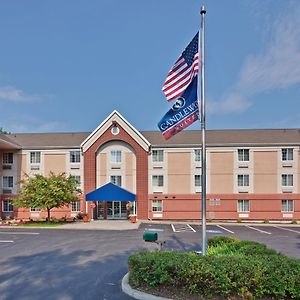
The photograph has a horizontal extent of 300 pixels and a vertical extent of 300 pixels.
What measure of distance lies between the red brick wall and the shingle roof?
1999mm

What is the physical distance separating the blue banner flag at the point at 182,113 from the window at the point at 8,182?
3014 cm

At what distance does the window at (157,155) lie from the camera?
31625mm

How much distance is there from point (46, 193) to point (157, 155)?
507 inches

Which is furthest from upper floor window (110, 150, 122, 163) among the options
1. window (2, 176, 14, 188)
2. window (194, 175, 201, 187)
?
window (2, 176, 14, 188)

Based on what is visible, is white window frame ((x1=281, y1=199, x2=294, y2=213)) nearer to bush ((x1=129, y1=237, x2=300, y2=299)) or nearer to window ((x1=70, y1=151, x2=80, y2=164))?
window ((x1=70, y1=151, x2=80, y2=164))

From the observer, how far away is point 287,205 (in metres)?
30.5

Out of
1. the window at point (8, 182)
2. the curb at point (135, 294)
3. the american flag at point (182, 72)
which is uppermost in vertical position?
the american flag at point (182, 72)

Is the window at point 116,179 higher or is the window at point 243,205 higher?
the window at point 116,179

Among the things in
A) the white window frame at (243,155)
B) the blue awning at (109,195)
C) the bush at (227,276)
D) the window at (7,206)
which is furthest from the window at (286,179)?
the window at (7,206)

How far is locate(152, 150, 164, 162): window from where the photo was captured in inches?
1245

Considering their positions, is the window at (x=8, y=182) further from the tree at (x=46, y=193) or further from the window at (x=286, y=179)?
the window at (x=286, y=179)

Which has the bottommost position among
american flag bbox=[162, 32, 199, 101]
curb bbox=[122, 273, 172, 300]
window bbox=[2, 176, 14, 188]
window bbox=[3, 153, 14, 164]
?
curb bbox=[122, 273, 172, 300]

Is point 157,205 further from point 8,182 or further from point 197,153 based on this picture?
point 8,182

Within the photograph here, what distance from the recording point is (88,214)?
3070 centimetres
